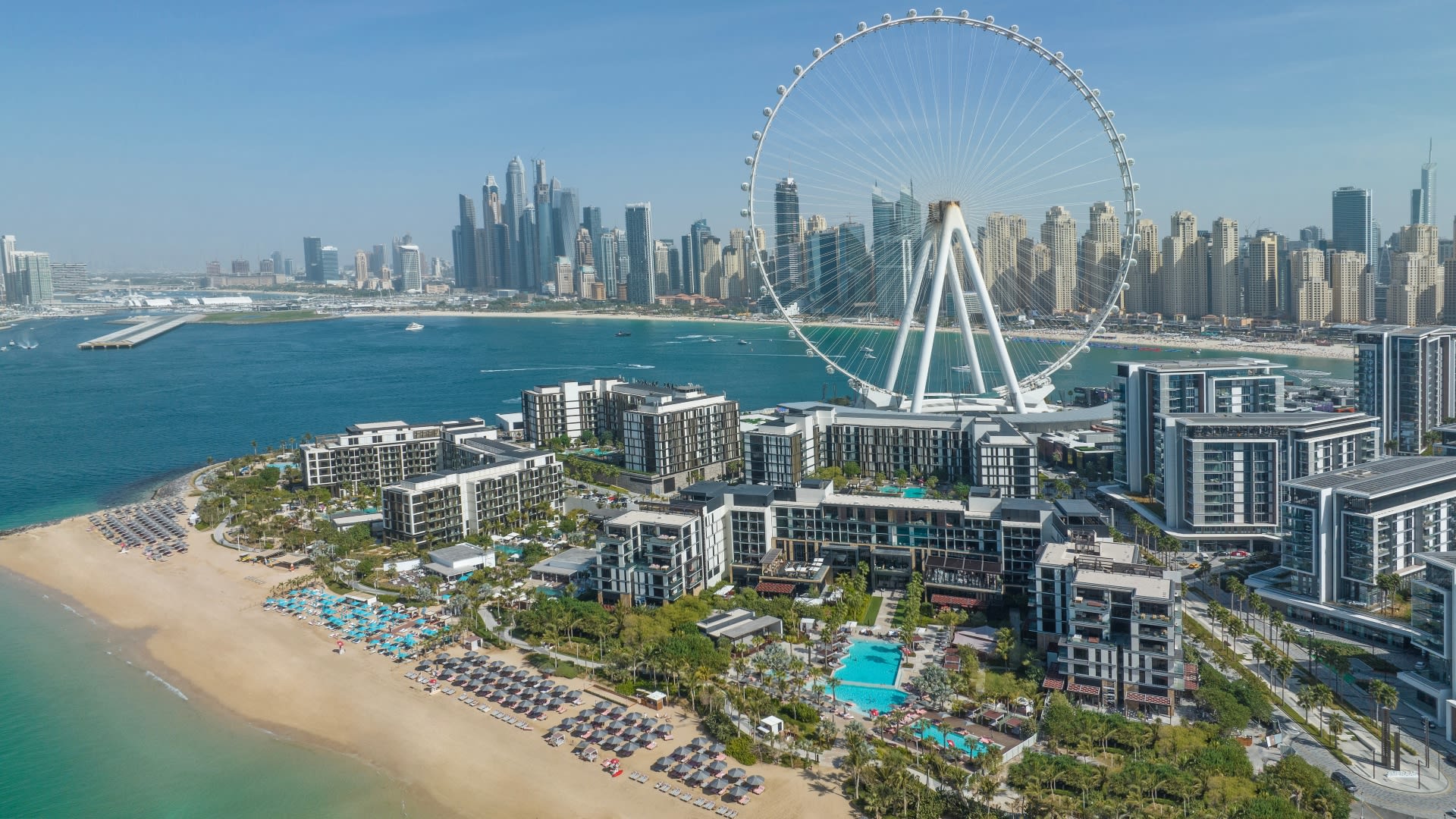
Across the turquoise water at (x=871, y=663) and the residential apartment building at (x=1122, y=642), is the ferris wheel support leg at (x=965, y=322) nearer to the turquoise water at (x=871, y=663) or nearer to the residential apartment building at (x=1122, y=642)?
the turquoise water at (x=871, y=663)

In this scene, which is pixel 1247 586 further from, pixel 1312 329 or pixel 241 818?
pixel 1312 329

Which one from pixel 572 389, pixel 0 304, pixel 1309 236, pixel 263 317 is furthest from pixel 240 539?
pixel 0 304

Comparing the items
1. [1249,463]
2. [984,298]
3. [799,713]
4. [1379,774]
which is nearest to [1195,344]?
[984,298]

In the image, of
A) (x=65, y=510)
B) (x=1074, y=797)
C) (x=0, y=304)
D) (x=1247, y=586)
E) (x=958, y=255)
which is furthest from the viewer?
(x=0, y=304)

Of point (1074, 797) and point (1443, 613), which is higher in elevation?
point (1443, 613)

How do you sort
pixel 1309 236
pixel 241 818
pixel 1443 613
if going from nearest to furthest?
pixel 241 818, pixel 1443 613, pixel 1309 236

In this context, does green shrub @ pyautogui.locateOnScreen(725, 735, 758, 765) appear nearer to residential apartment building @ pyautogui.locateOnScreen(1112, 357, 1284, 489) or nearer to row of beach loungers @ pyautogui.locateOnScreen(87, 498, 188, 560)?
residential apartment building @ pyautogui.locateOnScreen(1112, 357, 1284, 489)

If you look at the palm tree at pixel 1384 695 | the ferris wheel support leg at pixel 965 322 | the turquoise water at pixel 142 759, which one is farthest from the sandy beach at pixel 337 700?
the ferris wheel support leg at pixel 965 322
